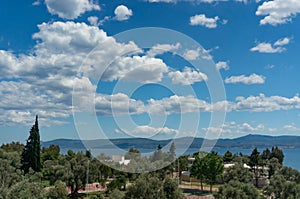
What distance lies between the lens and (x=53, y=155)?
41.3m

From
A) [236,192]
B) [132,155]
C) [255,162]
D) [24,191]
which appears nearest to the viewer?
[24,191]

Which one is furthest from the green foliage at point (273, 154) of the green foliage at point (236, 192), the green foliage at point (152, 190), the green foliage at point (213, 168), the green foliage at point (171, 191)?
the green foliage at point (152, 190)

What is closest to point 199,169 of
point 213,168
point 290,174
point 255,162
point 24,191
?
point 213,168

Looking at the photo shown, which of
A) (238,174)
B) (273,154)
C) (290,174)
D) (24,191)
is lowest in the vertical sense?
(238,174)

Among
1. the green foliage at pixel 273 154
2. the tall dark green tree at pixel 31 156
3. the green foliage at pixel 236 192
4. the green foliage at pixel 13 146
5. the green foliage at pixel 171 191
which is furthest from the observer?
the green foliage at pixel 13 146

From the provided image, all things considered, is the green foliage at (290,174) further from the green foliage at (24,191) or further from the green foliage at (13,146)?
the green foliage at (13,146)

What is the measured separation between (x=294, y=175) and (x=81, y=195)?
14.9m

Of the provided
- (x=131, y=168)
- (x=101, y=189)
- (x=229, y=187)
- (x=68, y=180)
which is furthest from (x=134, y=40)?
(x=101, y=189)

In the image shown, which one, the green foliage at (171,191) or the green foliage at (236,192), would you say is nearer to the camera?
the green foliage at (236,192)

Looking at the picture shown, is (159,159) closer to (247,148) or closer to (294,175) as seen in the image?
(294,175)

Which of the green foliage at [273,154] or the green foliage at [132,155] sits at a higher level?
the green foliage at [132,155]

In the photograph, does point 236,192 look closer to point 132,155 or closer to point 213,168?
point 132,155

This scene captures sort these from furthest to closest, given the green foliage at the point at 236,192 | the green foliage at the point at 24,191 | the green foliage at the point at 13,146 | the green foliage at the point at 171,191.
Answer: the green foliage at the point at 13,146
the green foliage at the point at 171,191
the green foliage at the point at 236,192
the green foliage at the point at 24,191

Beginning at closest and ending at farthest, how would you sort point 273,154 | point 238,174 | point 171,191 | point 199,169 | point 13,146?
1. point 171,191
2. point 238,174
3. point 199,169
4. point 273,154
5. point 13,146
